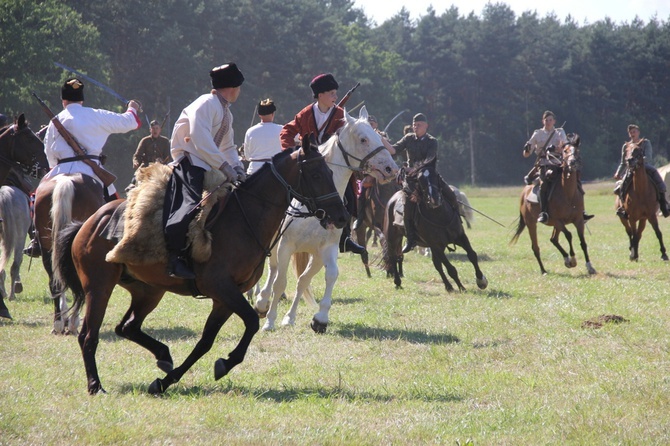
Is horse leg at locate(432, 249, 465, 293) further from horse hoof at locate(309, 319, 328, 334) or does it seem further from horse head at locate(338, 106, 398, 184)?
horse head at locate(338, 106, 398, 184)

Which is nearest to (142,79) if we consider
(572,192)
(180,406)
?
(572,192)

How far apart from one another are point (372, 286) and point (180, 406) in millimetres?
9050

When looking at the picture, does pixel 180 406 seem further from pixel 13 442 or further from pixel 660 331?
pixel 660 331

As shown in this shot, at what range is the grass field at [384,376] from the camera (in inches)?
248

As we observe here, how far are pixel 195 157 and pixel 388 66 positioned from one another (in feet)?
261

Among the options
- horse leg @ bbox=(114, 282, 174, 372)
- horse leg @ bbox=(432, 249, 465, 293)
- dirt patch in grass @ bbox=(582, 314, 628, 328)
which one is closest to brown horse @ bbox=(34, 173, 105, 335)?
horse leg @ bbox=(114, 282, 174, 372)

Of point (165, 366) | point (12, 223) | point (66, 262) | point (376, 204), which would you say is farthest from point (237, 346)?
point (376, 204)

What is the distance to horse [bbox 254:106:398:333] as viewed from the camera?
9.70 m

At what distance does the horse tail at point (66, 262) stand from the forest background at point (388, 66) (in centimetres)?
3672

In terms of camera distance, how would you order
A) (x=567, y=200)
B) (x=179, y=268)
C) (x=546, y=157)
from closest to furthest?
(x=179, y=268) → (x=567, y=200) → (x=546, y=157)

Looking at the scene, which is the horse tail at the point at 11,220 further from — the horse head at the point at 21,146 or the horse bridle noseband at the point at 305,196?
the horse bridle noseband at the point at 305,196

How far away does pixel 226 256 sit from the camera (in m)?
7.59

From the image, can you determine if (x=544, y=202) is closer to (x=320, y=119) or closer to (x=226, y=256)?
(x=320, y=119)

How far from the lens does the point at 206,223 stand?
24.8ft
